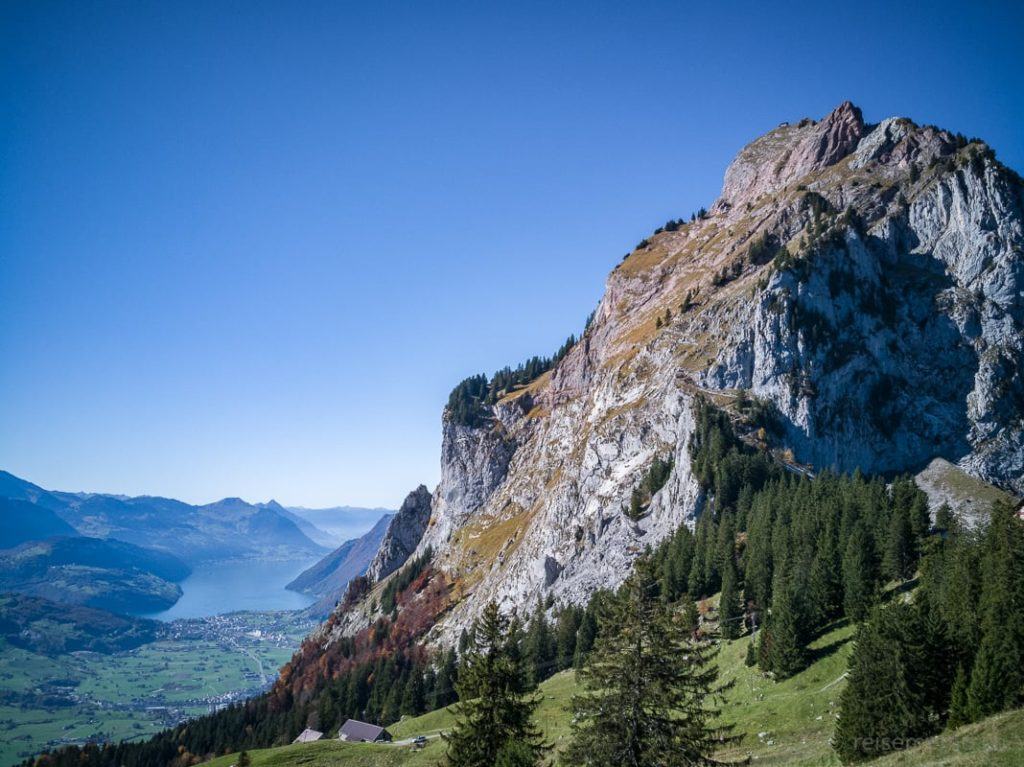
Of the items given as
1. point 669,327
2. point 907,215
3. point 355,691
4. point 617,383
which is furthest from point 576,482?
point 907,215

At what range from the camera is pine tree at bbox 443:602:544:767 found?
27531 mm

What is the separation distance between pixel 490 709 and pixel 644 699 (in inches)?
324

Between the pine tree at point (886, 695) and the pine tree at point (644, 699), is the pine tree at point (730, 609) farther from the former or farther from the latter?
the pine tree at point (644, 699)

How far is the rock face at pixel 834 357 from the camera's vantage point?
112938mm

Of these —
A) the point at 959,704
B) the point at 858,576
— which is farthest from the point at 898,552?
the point at 959,704

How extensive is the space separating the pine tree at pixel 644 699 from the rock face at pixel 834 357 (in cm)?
7561

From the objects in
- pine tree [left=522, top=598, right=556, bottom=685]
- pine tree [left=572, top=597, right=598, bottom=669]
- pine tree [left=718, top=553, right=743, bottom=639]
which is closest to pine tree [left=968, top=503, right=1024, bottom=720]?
pine tree [left=718, top=553, right=743, bottom=639]

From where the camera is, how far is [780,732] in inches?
1475

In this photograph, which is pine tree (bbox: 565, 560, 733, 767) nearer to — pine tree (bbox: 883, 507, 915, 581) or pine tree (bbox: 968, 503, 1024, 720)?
pine tree (bbox: 968, 503, 1024, 720)

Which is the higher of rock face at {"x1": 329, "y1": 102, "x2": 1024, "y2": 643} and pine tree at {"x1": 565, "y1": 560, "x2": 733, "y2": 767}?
rock face at {"x1": 329, "y1": 102, "x2": 1024, "y2": 643}

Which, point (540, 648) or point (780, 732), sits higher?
point (780, 732)

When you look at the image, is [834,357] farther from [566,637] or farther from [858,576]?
[858,576]

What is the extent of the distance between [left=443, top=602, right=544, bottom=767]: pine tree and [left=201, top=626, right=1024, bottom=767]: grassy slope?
8.27ft

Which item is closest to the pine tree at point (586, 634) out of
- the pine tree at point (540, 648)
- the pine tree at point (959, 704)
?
the pine tree at point (540, 648)
